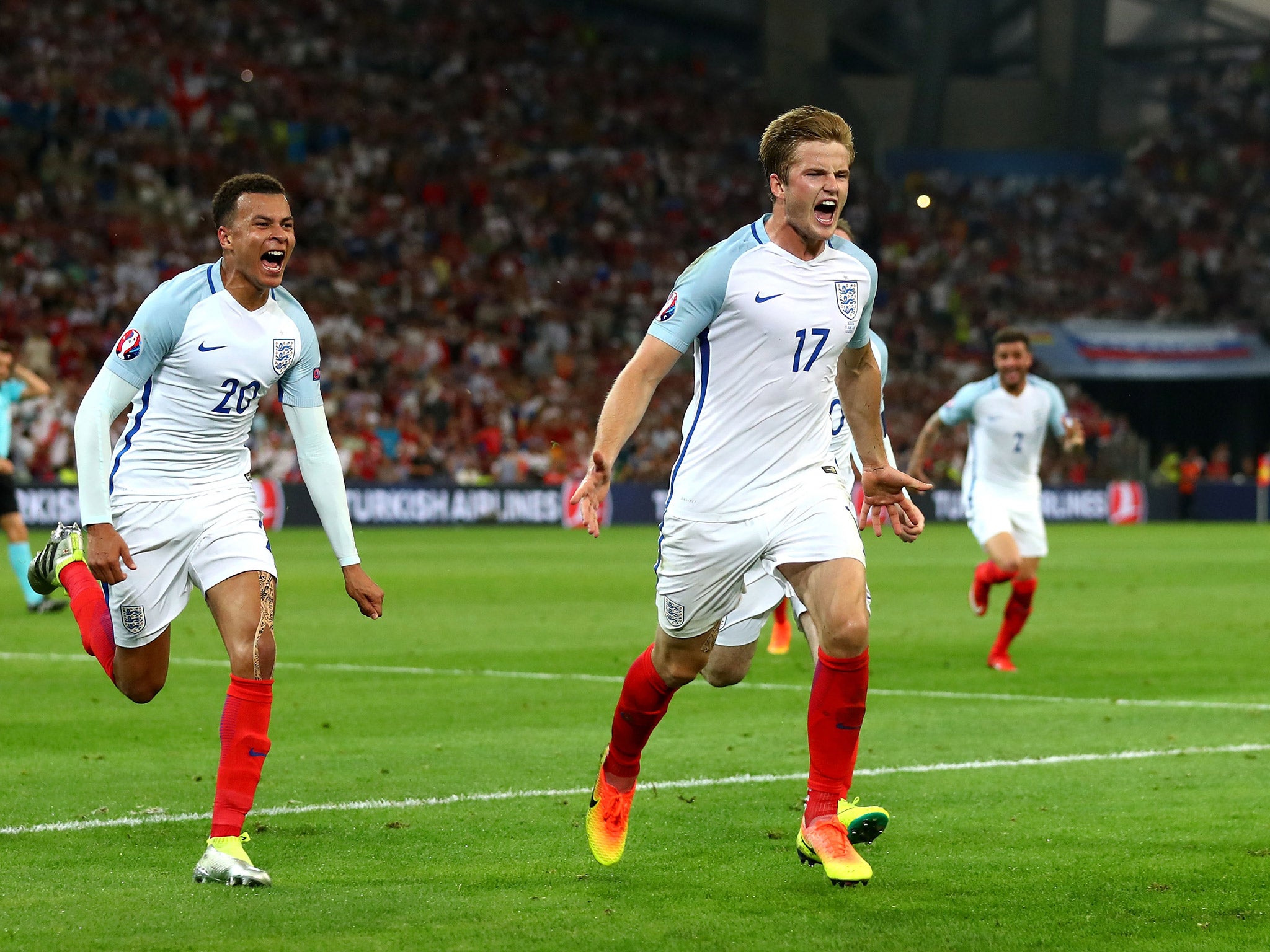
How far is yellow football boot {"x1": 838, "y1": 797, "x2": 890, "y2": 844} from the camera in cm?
585

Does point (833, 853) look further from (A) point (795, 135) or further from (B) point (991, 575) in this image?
(B) point (991, 575)

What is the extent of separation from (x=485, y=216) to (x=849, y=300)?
3379 cm

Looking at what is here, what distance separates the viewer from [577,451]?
114 ft

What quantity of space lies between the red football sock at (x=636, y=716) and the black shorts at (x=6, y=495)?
10.6 metres

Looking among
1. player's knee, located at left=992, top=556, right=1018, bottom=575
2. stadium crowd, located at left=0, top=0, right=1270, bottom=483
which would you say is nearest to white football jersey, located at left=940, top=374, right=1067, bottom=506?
player's knee, located at left=992, top=556, right=1018, bottom=575

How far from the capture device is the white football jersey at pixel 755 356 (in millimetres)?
6039

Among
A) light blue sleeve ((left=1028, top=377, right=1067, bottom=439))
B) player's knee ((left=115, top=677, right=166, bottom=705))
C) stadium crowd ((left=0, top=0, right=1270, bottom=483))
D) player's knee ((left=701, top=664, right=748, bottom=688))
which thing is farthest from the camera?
stadium crowd ((left=0, top=0, right=1270, bottom=483))

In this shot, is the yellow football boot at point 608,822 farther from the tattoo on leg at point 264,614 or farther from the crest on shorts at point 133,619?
the crest on shorts at point 133,619

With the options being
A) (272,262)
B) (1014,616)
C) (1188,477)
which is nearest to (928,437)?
(1014,616)

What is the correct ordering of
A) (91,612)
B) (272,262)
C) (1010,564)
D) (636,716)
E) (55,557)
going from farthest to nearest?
(1010,564) → (55,557) → (91,612) → (636,716) → (272,262)

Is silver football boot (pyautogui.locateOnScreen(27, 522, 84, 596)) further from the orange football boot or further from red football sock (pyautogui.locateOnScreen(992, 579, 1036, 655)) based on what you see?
red football sock (pyautogui.locateOnScreen(992, 579, 1036, 655))

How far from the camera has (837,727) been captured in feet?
19.9

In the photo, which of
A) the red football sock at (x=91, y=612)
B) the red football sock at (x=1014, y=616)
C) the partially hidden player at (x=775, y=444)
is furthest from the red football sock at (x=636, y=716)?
the red football sock at (x=1014, y=616)

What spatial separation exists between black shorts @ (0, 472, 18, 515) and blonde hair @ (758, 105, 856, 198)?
36.4 ft
